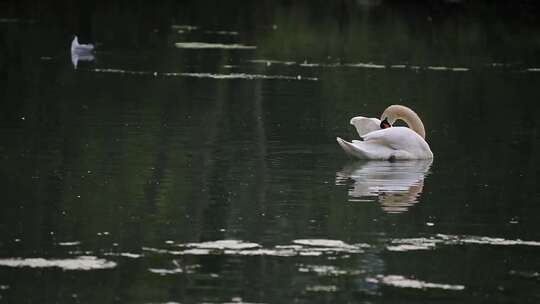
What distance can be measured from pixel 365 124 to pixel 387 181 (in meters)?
2.86

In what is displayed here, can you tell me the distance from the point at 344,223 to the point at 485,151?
22.5 ft

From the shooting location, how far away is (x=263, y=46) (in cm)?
4341

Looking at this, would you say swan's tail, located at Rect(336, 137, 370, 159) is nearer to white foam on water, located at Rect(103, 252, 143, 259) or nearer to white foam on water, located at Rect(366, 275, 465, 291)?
white foam on water, located at Rect(103, 252, 143, 259)

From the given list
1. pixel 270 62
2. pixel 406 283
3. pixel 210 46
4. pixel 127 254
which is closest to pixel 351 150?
pixel 127 254

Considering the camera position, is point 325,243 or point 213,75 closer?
point 325,243

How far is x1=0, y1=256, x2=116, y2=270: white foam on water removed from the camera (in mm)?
11750

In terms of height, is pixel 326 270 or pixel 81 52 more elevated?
pixel 81 52

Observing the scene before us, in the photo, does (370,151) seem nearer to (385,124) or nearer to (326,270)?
(385,124)

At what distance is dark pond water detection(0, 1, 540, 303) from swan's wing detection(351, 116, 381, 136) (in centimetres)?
43

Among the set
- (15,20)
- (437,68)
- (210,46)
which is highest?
(15,20)

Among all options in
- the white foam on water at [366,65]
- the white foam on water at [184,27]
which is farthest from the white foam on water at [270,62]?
the white foam on water at [184,27]

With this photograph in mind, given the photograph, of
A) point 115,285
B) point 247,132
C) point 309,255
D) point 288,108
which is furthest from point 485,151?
point 115,285

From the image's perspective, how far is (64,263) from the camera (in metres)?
11.9

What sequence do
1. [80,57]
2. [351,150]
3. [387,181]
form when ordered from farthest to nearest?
[80,57]
[351,150]
[387,181]
